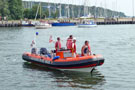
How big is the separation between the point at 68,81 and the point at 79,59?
6.66ft

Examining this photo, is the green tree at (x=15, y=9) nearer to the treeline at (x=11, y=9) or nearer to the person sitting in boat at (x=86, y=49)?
the treeline at (x=11, y=9)

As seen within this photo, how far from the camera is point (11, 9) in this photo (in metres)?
141

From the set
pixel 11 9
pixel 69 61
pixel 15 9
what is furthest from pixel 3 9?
pixel 69 61

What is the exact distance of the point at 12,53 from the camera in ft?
132

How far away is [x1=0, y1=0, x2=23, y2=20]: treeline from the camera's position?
13712cm

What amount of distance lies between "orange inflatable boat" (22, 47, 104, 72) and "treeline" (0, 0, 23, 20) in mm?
109783

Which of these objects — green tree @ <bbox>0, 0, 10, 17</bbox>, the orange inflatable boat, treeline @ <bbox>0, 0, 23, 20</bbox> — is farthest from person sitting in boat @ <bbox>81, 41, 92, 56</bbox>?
treeline @ <bbox>0, 0, 23, 20</bbox>

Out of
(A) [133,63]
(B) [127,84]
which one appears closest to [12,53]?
(A) [133,63]

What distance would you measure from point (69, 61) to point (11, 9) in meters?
117

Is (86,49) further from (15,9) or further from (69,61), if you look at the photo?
(15,9)

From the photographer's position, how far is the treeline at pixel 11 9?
450 ft

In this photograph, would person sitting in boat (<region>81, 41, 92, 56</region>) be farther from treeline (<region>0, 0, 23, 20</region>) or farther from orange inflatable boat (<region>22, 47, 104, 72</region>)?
treeline (<region>0, 0, 23, 20</region>)

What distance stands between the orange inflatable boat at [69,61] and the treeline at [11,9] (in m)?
110

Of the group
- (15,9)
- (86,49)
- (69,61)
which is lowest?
(69,61)
